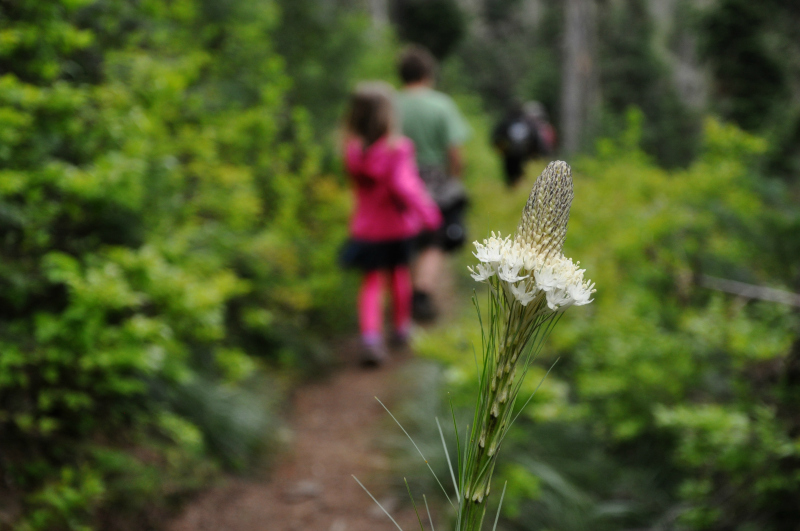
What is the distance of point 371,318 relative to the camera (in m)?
4.96

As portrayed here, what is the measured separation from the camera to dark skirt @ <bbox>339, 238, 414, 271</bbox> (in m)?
4.98

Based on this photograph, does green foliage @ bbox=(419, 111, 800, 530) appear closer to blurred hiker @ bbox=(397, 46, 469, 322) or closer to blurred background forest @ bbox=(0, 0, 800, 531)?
blurred background forest @ bbox=(0, 0, 800, 531)

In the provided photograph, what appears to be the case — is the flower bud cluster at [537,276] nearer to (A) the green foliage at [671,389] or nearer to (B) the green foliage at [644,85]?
(A) the green foliage at [671,389]

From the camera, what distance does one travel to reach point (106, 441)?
286cm

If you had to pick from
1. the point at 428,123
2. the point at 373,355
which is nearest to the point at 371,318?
the point at 373,355

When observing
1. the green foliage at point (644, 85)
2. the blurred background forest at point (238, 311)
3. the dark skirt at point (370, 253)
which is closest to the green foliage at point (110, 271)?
the blurred background forest at point (238, 311)

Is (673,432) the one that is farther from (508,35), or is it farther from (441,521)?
(508,35)

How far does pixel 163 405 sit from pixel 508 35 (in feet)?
97.8

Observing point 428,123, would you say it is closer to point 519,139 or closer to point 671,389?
point 671,389

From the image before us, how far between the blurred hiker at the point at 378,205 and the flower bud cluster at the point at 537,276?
12.5ft

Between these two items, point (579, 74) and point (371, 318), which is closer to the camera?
point (371, 318)

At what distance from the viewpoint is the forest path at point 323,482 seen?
3.14m

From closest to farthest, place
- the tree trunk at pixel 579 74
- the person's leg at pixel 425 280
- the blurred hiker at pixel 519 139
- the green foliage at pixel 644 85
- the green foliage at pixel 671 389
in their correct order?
the green foliage at pixel 671 389
the person's leg at pixel 425 280
the blurred hiker at pixel 519 139
the tree trunk at pixel 579 74
the green foliage at pixel 644 85

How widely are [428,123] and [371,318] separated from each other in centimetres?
207
